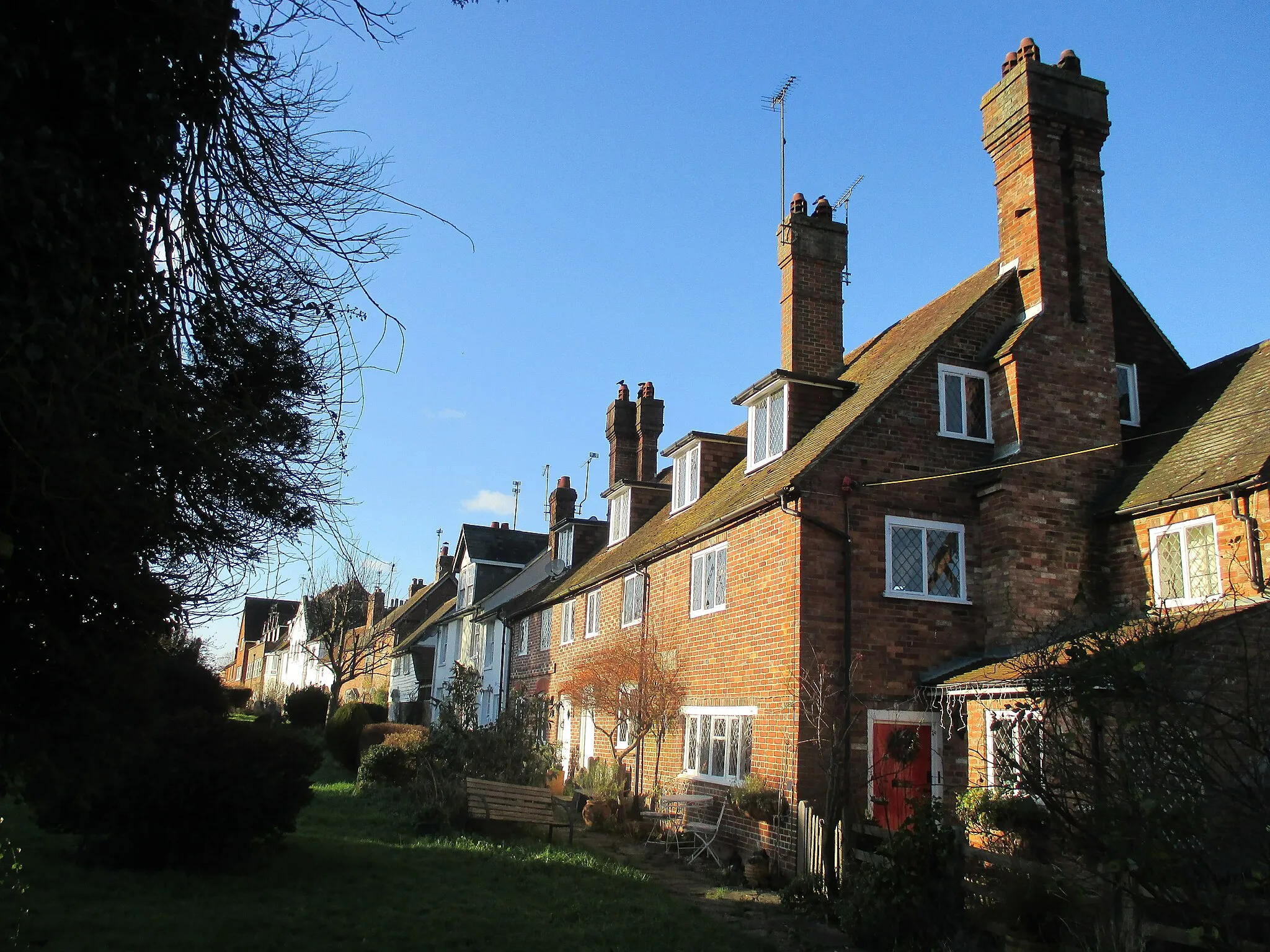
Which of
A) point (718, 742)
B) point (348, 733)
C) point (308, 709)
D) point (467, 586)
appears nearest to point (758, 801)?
point (718, 742)

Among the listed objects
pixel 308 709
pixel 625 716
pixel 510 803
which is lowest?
pixel 510 803

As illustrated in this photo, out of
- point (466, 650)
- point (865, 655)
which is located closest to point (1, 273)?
point (865, 655)

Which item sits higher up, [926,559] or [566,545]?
[566,545]

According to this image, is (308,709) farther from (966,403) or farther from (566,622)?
(966,403)

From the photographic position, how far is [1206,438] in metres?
15.2

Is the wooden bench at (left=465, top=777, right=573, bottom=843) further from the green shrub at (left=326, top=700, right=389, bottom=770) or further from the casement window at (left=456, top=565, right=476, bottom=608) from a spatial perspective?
the casement window at (left=456, top=565, right=476, bottom=608)

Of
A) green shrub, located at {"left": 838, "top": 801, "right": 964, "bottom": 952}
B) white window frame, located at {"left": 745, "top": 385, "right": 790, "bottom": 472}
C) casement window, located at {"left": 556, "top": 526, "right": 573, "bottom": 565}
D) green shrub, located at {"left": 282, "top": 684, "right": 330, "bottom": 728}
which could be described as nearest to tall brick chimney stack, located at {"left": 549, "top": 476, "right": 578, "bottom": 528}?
casement window, located at {"left": 556, "top": 526, "right": 573, "bottom": 565}

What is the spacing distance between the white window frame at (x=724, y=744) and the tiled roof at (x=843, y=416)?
3294mm

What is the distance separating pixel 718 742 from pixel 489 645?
69.3 feet

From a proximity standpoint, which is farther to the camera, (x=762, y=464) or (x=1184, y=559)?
(x=762, y=464)

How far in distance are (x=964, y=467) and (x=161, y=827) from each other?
12792 mm

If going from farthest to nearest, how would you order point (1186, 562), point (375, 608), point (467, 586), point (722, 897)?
point (375, 608) → point (467, 586) → point (1186, 562) → point (722, 897)

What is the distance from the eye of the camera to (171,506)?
18.9 ft

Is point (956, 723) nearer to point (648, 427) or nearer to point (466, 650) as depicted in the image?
point (648, 427)
